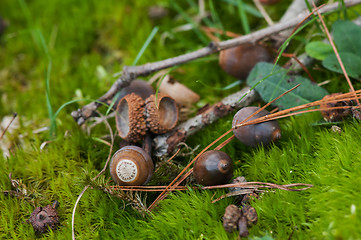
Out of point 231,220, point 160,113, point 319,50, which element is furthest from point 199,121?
point 319,50

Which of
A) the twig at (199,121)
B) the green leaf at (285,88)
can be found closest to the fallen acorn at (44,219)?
the twig at (199,121)

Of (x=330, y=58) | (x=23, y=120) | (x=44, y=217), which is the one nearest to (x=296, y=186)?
(x=330, y=58)

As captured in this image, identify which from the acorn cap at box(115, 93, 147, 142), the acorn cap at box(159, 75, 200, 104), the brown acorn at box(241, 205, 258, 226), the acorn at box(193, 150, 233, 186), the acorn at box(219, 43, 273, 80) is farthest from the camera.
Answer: the acorn cap at box(159, 75, 200, 104)

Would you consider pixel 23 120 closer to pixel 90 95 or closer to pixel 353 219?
pixel 90 95

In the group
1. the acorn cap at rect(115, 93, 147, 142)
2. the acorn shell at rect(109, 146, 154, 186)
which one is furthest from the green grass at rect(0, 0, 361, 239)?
the acorn cap at rect(115, 93, 147, 142)

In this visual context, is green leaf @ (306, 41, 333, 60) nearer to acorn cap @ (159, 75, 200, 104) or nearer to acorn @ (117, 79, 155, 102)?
acorn cap @ (159, 75, 200, 104)
